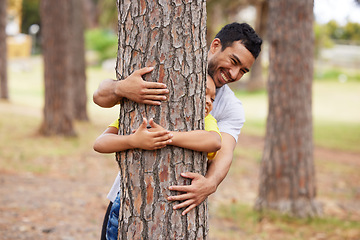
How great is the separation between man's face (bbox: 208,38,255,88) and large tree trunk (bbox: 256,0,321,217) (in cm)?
353

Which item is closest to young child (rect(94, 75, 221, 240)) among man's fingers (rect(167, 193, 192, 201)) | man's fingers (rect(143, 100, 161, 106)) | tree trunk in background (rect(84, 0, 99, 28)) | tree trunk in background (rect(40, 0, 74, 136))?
man's fingers (rect(143, 100, 161, 106))

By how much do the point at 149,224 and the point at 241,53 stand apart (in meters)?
1.09

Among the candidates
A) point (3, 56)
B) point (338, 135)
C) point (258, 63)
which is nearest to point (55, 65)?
point (3, 56)

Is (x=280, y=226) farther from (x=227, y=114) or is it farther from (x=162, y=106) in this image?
(x=162, y=106)

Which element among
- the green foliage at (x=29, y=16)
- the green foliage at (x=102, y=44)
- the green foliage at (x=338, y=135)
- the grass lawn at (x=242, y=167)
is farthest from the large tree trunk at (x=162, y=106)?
the green foliage at (x=29, y=16)

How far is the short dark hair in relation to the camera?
8.26ft

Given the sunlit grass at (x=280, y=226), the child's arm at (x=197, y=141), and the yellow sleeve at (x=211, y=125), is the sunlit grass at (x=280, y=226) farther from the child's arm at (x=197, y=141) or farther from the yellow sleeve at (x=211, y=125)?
the child's arm at (x=197, y=141)

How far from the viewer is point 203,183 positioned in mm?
2254

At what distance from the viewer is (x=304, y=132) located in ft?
19.5

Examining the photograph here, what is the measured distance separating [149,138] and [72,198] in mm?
3973

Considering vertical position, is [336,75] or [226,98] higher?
[336,75]

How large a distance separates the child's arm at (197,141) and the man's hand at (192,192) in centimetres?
15

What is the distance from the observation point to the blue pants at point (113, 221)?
2.57 m

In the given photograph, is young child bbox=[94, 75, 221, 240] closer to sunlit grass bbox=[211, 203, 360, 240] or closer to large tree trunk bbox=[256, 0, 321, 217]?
sunlit grass bbox=[211, 203, 360, 240]
